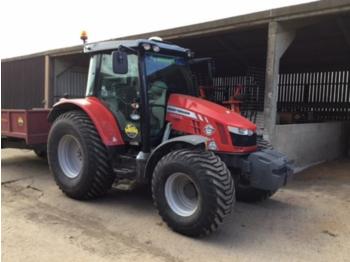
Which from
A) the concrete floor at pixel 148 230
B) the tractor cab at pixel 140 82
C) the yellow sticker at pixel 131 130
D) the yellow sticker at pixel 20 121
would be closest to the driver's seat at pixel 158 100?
the tractor cab at pixel 140 82

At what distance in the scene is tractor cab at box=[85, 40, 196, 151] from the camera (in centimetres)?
469

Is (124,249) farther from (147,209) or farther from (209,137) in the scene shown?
(209,137)

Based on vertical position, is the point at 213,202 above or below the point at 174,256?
above

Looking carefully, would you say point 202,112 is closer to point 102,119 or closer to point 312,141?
point 102,119

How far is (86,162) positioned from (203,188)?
1804mm

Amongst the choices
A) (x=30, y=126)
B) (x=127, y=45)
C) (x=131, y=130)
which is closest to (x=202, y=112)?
(x=131, y=130)

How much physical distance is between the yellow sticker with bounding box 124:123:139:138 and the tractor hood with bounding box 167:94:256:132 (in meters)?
0.48

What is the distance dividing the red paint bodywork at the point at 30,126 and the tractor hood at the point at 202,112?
309cm

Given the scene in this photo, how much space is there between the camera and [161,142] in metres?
4.85

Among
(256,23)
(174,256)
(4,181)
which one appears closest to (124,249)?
(174,256)

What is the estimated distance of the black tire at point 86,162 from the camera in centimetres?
486

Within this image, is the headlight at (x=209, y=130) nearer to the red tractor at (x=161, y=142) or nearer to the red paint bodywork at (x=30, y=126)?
the red tractor at (x=161, y=142)

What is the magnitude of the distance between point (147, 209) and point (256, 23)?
3.90 metres

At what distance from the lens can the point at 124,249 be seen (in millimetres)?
3658
